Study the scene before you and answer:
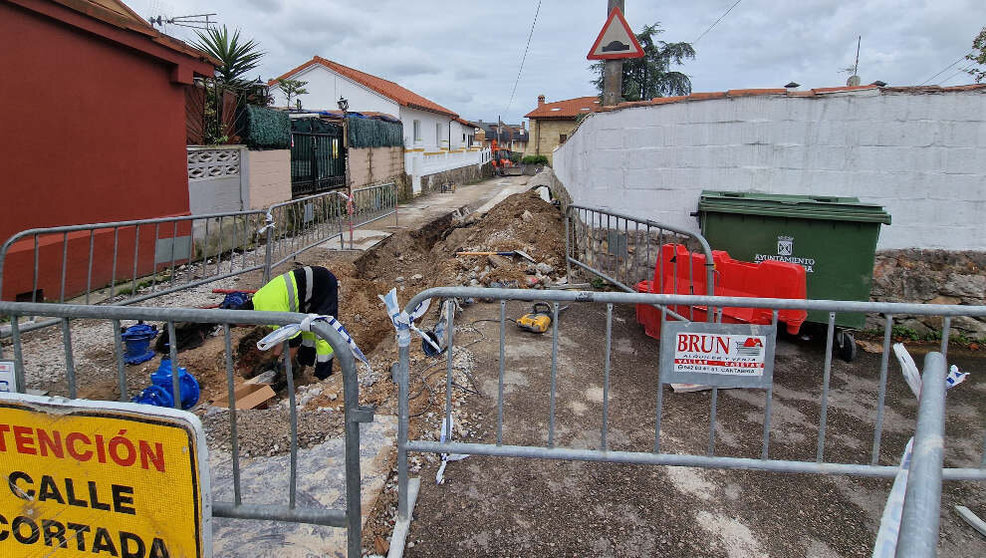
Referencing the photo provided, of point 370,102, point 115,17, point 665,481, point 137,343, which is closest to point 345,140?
point 115,17

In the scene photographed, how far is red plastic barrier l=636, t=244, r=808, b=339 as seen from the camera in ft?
16.2

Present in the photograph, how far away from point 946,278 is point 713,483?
4709mm

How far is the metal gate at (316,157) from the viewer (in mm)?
13672

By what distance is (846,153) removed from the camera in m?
6.17

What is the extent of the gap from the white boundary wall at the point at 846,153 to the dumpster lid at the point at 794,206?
298mm

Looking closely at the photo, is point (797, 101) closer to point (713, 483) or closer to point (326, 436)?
point (713, 483)

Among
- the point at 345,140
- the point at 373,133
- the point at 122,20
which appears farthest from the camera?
the point at 373,133

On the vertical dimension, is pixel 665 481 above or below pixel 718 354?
below

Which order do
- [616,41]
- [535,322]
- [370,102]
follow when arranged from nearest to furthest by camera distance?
[535,322], [616,41], [370,102]

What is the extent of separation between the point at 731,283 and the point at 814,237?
109 cm

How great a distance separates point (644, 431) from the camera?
4.06m

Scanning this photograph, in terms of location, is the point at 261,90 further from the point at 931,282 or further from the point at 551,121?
the point at 551,121

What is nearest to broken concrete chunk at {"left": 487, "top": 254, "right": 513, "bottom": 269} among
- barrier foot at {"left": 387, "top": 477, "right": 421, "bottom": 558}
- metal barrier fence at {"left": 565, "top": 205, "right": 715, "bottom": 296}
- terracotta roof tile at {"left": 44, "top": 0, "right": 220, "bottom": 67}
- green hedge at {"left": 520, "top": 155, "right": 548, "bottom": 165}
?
metal barrier fence at {"left": 565, "top": 205, "right": 715, "bottom": 296}

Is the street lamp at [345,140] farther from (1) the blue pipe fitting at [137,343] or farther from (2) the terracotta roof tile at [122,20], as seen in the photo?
(1) the blue pipe fitting at [137,343]
